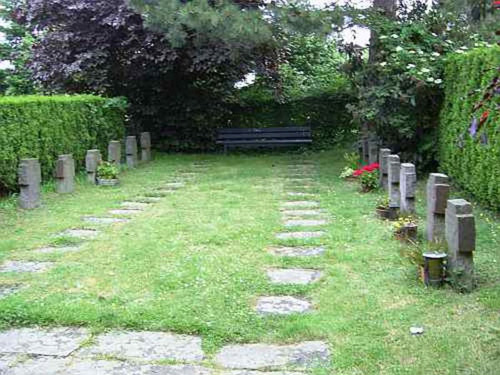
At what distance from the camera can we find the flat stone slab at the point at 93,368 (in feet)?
9.09

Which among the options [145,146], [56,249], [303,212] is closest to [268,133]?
[145,146]

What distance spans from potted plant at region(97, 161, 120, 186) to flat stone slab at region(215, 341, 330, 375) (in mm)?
6296

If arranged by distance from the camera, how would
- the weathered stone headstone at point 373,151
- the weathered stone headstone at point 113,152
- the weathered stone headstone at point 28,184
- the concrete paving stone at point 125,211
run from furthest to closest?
the weathered stone headstone at point 113,152, the weathered stone headstone at point 373,151, the weathered stone headstone at point 28,184, the concrete paving stone at point 125,211

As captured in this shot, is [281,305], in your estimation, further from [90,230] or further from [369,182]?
[369,182]

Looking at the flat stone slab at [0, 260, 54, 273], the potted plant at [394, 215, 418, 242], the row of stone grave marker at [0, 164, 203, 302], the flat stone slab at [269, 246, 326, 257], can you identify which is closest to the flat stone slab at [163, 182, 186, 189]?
the row of stone grave marker at [0, 164, 203, 302]

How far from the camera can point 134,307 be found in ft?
11.8

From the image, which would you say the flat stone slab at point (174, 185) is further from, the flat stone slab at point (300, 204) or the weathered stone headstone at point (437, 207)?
the weathered stone headstone at point (437, 207)

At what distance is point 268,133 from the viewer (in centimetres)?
1398

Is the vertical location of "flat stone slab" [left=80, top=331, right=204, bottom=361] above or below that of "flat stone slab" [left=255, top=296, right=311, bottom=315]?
below

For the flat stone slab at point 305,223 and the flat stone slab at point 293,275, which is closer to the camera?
the flat stone slab at point 293,275

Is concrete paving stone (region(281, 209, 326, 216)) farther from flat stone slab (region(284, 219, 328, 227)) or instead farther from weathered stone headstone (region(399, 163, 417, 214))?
weathered stone headstone (region(399, 163, 417, 214))

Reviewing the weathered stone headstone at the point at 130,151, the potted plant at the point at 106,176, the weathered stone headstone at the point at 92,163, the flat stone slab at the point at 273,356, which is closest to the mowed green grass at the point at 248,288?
the flat stone slab at the point at 273,356

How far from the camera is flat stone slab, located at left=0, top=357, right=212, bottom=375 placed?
277 centimetres

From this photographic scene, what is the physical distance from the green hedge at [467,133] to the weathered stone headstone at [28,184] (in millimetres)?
4914
